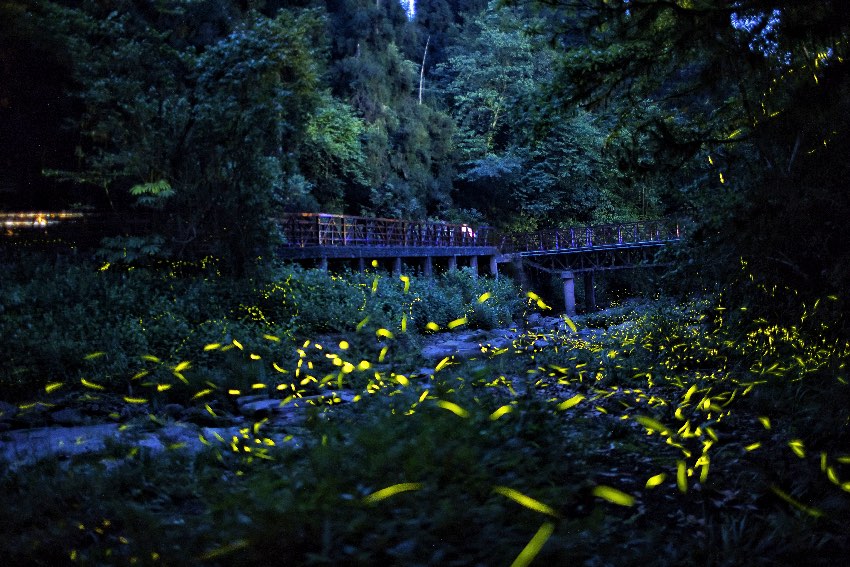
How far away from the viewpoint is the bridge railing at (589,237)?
32.7m

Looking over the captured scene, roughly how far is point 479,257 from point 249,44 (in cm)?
2013

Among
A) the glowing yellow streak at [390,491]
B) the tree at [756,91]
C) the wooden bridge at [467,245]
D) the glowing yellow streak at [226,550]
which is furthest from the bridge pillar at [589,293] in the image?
the glowing yellow streak at [226,550]

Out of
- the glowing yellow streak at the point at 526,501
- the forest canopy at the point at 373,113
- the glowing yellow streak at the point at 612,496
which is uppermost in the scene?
the forest canopy at the point at 373,113

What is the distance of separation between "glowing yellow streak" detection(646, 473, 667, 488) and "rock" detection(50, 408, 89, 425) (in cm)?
665

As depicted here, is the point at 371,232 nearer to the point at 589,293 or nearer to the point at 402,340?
the point at 402,340

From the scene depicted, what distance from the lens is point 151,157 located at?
48.3 feet

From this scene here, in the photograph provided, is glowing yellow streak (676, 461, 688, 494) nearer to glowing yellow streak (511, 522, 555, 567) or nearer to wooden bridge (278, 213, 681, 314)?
glowing yellow streak (511, 522, 555, 567)

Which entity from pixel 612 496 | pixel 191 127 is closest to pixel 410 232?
pixel 191 127

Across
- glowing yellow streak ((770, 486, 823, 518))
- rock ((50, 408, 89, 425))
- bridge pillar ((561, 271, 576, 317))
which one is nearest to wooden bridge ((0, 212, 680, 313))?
bridge pillar ((561, 271, 576, 317))

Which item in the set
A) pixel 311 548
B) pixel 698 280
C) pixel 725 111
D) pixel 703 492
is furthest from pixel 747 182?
pixel 311 548

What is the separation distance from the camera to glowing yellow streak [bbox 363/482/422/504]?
325cm

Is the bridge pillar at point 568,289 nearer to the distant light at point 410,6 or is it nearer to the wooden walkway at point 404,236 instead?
the wooden walkway at point 404,236

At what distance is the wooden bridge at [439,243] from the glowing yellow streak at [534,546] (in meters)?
12.5

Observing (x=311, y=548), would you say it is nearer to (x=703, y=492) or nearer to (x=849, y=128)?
(x=703, y=492)
